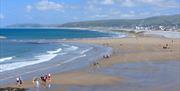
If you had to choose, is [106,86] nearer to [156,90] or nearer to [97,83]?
[97,83]

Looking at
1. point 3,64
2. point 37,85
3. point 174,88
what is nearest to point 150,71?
point 174,88

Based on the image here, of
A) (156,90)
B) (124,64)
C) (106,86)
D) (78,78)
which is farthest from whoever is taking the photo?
(124,64)

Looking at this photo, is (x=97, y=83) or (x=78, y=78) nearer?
(x=97, y=83)

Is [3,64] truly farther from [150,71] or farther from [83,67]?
[150,71]

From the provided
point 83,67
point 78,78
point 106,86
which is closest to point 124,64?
point 83,67

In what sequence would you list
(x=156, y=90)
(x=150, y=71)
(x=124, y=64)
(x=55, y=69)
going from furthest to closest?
(x=124, y=64)
(x=55, y=69)
(x=150, y=71)
(x=156, y=90)

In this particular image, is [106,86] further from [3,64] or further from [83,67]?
[3,64]

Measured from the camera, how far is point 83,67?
148 feet

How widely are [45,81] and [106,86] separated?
4.79 metres

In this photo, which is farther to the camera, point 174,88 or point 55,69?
point 55,69

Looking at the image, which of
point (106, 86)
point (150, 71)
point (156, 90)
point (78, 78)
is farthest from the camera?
point (150, 71)

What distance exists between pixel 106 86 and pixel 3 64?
2080 centimetres

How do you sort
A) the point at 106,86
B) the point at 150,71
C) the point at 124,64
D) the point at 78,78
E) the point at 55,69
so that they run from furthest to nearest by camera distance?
the point at 124,64, the point at 55,69, the point at 150,71, the point at 78,78, the point at 106,86

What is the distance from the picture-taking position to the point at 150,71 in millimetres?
39562
